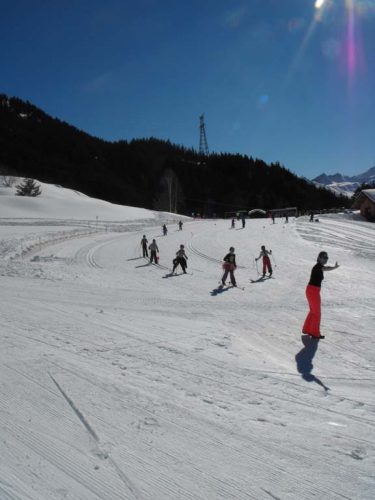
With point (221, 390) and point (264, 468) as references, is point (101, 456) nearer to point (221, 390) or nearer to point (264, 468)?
point (264, 468)

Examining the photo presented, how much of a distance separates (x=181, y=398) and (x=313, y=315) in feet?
12.2

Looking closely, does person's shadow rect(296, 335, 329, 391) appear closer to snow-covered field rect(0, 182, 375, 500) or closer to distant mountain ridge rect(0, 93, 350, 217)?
snow-covered field rect(0, 182, 375, 500)

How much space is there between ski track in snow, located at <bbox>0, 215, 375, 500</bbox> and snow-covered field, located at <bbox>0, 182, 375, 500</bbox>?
2cm

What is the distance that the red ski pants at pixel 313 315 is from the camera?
6.85 meters

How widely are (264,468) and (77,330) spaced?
4591 millimetres

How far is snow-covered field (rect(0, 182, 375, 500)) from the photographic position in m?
2.80

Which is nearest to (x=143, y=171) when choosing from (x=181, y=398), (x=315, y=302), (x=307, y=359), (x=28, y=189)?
(x=28, y=189)

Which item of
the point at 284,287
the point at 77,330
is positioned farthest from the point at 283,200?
the point at 77,330

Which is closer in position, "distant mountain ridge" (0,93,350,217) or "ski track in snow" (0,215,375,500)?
"ski track in snow" (0,215,375,500)

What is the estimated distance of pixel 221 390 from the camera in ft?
14.4

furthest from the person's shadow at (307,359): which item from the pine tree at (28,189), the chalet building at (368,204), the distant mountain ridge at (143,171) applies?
the distant mountain ridge at (143,171)

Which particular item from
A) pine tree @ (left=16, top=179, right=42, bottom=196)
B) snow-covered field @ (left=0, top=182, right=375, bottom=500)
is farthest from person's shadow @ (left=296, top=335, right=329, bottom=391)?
pine tree @ (left=16, top=179, right=42, bottom=196)

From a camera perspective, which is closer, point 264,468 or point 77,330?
point 264,468

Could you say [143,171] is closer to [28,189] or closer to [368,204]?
[28,189]
